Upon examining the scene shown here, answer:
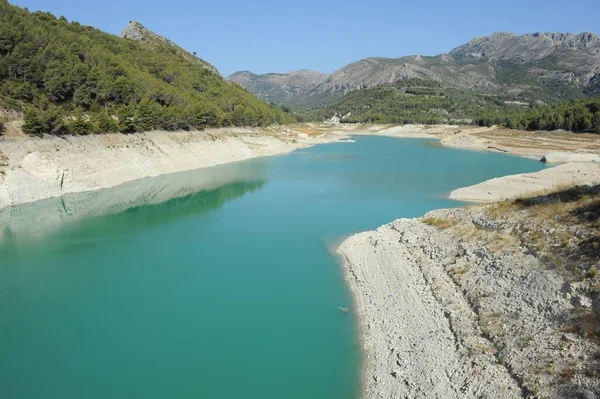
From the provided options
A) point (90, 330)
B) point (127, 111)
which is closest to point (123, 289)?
point (90, 330)

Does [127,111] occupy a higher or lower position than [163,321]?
higher

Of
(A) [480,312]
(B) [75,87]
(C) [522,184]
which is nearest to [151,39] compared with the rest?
(B) [75,87]

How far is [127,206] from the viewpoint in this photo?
115 ft

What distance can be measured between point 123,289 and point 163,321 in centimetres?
406

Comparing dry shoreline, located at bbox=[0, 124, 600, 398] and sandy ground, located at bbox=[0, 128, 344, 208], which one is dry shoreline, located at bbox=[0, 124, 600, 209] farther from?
dry shoreline, located at bbox=[0, 124, 600, 398]

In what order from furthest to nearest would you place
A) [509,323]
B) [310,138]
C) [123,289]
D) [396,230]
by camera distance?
[310,138], [396,230], [123,289], [509,323]

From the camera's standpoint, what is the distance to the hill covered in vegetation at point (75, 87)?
139 feet

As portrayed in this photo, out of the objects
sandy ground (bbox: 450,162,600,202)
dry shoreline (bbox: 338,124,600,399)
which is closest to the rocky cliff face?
sandy ground (bbox: 450,162,600,202)

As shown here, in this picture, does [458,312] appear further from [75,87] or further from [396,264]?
[75,87]

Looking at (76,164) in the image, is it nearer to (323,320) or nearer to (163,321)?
(163,321)

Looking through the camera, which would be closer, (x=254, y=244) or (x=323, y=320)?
(x=323, y=320)

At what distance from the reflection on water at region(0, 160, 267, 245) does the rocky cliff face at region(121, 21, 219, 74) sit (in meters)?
75.0

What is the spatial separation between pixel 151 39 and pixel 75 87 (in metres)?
71.5

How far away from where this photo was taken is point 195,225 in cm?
3039
